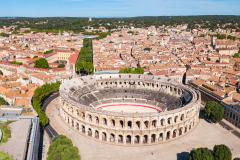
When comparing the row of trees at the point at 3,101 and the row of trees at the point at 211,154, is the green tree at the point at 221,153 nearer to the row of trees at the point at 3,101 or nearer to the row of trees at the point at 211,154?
the row of trees at the point at 211,154

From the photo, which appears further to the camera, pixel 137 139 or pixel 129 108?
pixel 129 108

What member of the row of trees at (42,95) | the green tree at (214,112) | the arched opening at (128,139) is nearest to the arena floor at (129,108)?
the green tree at (214,112)

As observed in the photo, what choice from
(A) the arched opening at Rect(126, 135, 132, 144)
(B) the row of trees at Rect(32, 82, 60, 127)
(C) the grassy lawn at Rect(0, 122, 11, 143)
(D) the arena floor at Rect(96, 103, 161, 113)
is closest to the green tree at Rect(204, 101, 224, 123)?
(D) the arena floor at Rect(96, 103, 161, 113)

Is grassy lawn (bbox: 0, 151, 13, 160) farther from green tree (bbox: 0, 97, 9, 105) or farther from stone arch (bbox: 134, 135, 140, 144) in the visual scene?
green tree (bbox: 0, 97, 9, 105)

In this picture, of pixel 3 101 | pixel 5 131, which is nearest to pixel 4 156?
pixel 5 131

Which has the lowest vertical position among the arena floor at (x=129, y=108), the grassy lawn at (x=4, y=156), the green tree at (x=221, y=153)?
the arena floor at (x=129, y=108)

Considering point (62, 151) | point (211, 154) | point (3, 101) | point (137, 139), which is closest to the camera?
point (62, 151)

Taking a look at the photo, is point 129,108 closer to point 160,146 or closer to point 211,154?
point 160,146
